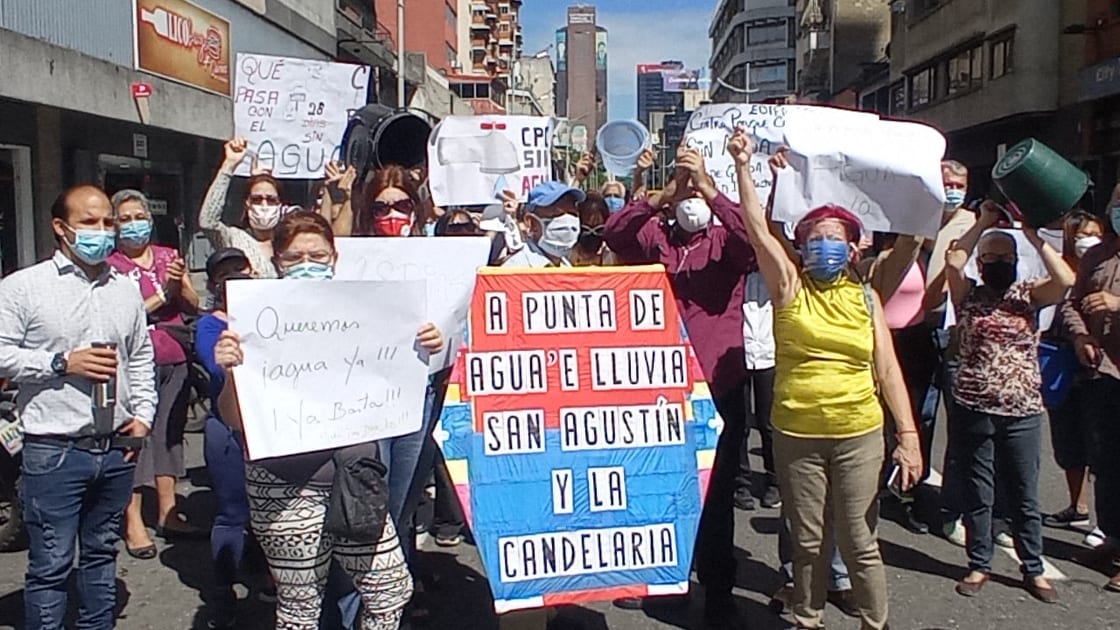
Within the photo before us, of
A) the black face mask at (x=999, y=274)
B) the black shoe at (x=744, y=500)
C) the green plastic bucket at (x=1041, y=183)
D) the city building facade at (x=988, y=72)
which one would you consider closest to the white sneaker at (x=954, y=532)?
the black shoe at (x=744, y=500)

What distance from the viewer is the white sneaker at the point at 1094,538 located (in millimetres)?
6016

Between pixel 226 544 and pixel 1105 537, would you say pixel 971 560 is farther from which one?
pixel 226 544

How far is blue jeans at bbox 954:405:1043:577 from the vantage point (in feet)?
17.2

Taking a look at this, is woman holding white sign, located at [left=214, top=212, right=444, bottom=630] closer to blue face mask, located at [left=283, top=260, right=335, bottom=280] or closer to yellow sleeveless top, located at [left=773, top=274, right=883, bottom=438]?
blue face mask, located at [left=283, top=260, right=335, bottom=280]

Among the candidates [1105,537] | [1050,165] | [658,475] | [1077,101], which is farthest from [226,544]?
[1077,101]

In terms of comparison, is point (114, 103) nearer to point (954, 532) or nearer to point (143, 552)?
point (143, 552)

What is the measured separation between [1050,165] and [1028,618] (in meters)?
2.12

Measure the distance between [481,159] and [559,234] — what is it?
6.34 feet

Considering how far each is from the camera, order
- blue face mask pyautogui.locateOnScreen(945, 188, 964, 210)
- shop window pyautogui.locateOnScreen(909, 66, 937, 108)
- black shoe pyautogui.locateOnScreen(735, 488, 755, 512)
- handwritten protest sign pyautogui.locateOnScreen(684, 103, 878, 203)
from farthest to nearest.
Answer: shop window pyautogui.locateOnScreen(909, 66, 937, 108)
black shoe pyautogui.locateOnScreen(735, 488, 755, 512)
blue face mask pyautogui.locateOnScreen(945, 188, 964, 210)
handwritten protest sign pyautogui.locateOnScreen(684, 103, 878, 203)

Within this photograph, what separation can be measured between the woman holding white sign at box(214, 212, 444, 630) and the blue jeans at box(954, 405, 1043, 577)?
3047mm

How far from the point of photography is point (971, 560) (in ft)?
17.8

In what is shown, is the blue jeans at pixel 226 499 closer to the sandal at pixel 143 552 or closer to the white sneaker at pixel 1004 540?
the sandal at pixel 143 552

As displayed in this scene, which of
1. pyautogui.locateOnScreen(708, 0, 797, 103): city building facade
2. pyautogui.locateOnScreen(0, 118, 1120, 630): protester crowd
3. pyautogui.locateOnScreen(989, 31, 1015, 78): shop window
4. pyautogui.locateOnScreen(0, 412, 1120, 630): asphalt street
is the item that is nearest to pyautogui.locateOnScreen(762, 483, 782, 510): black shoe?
pyautogui.locateOnScreen(0, 412, 1120, 630): asphalt street

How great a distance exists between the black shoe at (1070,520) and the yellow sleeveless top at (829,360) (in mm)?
2892
